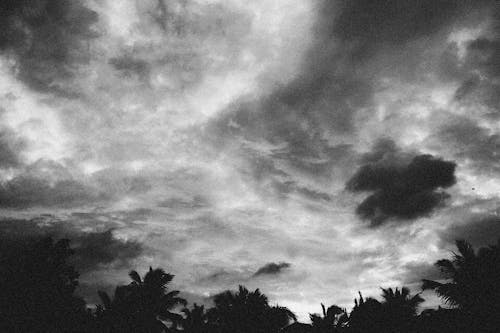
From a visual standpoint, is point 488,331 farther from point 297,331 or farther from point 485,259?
point 297,331

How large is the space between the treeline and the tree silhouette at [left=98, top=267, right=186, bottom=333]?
6 centimetres

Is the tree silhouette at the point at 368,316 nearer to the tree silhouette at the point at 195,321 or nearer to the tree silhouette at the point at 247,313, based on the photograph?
the tree silhouette at the point at 247,313

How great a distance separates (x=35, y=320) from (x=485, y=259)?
26.3m

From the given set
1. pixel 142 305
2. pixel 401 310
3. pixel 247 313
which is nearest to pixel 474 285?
pixel 401 310

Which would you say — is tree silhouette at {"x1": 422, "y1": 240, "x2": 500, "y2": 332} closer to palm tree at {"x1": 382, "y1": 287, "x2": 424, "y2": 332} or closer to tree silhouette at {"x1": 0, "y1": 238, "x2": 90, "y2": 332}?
palm tree at {"x1": 382, "y1": 287, "x2": 424, "y2": 332}

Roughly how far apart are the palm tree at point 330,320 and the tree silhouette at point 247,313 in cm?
265

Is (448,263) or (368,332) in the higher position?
(448,263)

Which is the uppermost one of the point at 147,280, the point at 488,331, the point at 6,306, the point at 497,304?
the point at 147,280

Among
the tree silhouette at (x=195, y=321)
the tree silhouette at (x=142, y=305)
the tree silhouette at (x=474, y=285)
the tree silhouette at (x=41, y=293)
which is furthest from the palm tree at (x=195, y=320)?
the tree silhouette at (x=474, y=285)

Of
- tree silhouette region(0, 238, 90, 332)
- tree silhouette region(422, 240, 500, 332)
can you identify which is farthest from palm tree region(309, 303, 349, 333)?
tree silhouette region(0, 238, 90, 332)

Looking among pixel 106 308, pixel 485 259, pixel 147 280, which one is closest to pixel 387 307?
pixel 485 259

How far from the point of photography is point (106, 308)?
25141mm

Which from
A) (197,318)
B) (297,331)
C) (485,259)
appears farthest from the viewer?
(197,318)

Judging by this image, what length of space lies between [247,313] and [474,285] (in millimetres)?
14900
